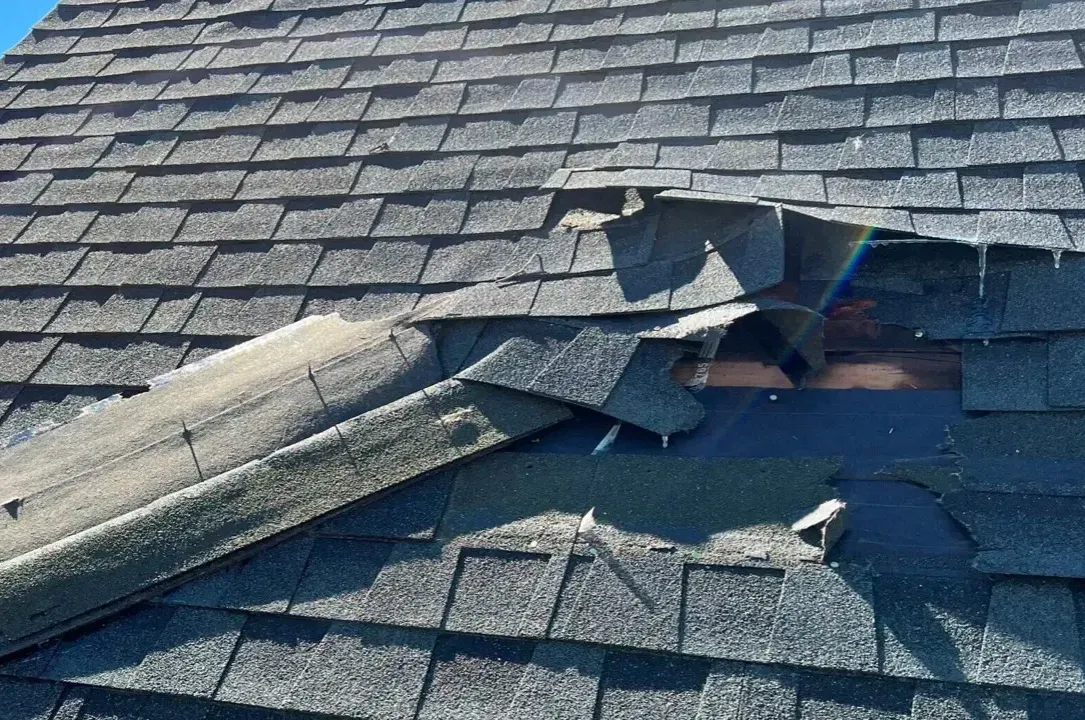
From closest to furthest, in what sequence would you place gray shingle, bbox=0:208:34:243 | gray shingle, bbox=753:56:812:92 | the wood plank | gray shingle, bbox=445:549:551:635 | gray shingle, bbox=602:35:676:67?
gray shingle, bbox=445:549:551:635 < the wood plank < gray shingle, bbox=753:56:812:92 < gray shingle, bbox=602:35:676:67 < gray shingle, bbox=0:208:34:243

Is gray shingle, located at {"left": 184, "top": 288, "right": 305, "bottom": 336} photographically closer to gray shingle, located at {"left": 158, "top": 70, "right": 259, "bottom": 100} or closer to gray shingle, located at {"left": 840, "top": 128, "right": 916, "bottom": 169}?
gray shingle, located at {"left": 158, "top": 70, "right": 259, "bottom": 100}

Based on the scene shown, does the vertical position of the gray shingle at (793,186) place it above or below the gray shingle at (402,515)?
below

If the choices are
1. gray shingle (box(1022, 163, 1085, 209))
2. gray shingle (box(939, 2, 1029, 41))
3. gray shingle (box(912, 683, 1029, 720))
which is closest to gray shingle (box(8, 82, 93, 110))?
gray shingle (box(939, 2, 1029, 41))

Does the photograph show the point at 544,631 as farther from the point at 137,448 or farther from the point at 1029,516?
the point at 137,448

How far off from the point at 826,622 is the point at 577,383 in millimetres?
980

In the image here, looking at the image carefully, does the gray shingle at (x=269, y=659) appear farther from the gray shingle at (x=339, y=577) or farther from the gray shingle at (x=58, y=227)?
the gray shingle at (x=58, y=227)

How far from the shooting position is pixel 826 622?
189cm

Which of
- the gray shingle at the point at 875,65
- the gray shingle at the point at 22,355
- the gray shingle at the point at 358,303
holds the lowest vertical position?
the gray shingle at the point at 875,65

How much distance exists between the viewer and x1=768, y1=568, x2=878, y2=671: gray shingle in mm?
1834

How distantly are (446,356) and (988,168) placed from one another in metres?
1.98

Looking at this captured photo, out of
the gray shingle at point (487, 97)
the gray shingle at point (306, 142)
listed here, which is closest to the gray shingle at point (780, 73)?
the gray shingle at point (487, 97)

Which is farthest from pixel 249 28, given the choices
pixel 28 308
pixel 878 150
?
pixel 878 150

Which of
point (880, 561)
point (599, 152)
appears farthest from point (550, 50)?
point (880, 561)

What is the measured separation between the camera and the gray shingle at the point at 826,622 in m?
1.83
